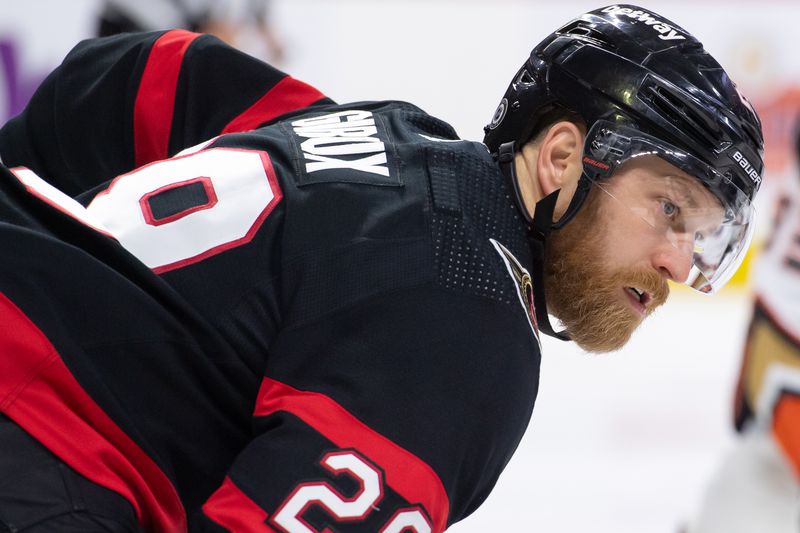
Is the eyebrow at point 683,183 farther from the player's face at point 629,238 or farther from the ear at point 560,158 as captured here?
the ear at point 560,158

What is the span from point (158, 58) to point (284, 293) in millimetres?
589

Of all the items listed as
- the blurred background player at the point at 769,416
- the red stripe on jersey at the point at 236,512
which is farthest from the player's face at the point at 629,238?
the blurred background player at the point at 769,416

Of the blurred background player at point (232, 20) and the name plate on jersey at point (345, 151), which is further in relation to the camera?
the blurred background player at point (232, 20)

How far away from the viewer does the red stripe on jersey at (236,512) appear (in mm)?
1175

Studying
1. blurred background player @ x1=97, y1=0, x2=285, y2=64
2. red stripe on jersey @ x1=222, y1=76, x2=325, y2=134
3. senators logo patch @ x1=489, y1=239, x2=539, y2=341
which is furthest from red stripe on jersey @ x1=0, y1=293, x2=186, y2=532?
blurred background player @ x1=97, y1=0, x2=285, y2=64

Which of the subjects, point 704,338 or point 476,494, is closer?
point 476,494

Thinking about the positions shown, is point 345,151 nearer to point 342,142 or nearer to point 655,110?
point 342,142

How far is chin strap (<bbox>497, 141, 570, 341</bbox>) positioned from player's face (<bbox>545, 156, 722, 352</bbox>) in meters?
0.03

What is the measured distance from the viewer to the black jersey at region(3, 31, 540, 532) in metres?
1.21

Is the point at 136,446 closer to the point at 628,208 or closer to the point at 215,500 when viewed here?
the point at 215,500

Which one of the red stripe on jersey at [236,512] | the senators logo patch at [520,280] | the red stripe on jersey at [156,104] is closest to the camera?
the red stripe on jersey at [236,512]

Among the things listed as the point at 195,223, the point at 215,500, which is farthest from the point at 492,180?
the point at 215,500

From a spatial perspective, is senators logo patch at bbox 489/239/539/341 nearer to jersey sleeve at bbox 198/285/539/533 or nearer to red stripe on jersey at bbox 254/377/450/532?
jersey sleeve at bbox 198/285/539/533

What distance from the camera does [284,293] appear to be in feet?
4.23
